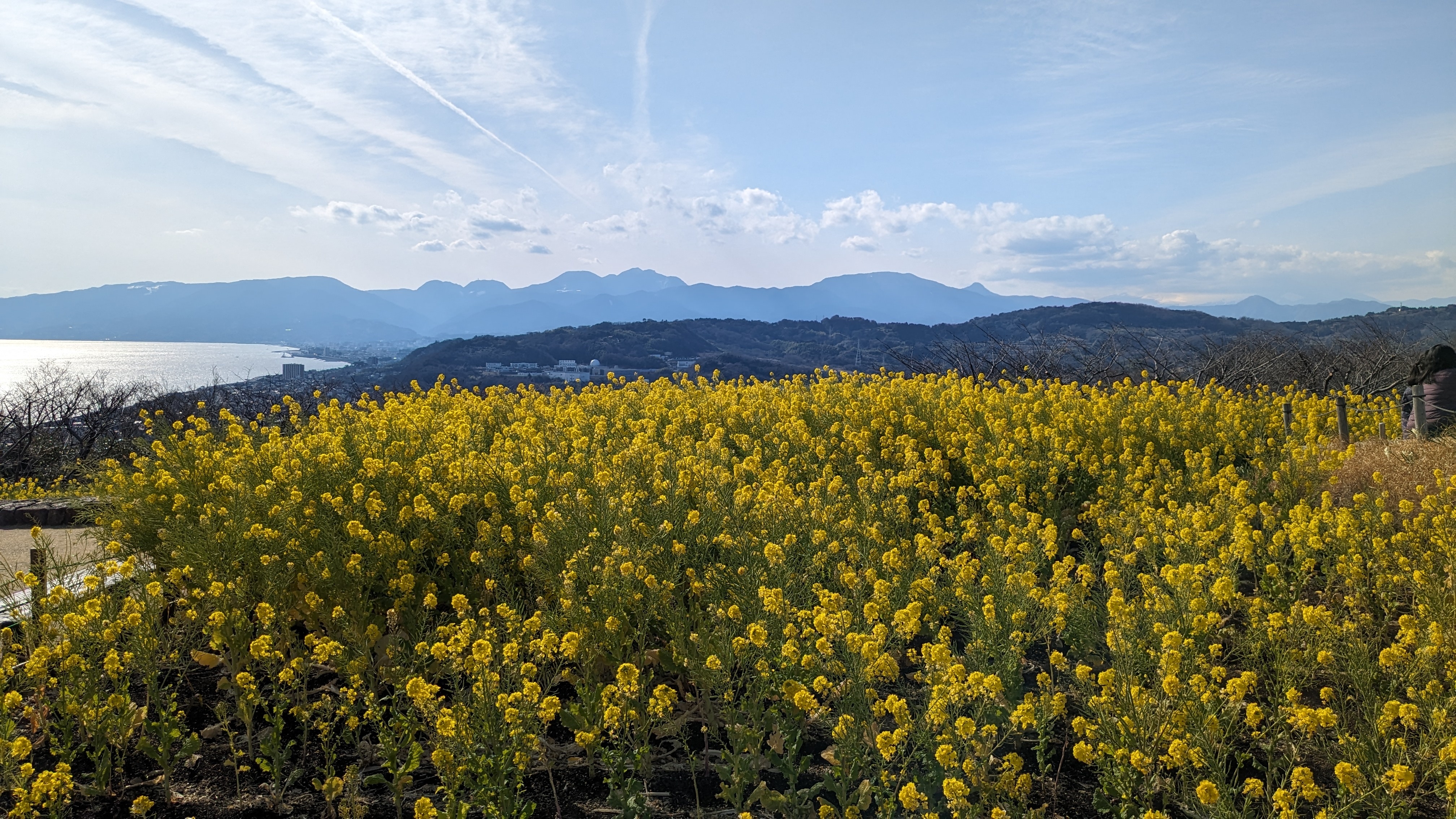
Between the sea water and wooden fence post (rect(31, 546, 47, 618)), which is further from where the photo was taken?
the sea water

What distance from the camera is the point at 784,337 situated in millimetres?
84125

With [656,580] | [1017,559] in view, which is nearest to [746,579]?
[656,580]

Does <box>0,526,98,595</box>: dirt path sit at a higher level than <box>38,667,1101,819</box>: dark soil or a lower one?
higher

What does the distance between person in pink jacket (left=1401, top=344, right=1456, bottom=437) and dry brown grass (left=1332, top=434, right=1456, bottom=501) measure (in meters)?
3.02

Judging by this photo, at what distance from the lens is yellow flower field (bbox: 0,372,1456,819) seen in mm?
3240

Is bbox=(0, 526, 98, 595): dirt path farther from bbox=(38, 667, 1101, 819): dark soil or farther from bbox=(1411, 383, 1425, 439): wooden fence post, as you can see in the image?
bbox=(1411, 383, 1425, 439): wooden fence post

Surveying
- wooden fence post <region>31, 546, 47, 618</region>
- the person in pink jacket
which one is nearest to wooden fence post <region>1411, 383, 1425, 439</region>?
the person in pink jacket

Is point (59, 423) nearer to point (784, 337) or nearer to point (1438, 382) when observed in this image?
point (1438, 382)

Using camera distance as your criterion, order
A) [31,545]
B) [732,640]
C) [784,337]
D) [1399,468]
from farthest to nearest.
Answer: [784,337]
[31,545]
[1399,468]
[732,640]

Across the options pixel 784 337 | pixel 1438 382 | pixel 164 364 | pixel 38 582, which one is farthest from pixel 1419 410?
pixel 164 364

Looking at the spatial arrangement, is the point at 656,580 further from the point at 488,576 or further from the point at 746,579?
the point at 488,576

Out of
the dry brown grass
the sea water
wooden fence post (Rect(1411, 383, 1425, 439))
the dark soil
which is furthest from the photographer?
the sea water

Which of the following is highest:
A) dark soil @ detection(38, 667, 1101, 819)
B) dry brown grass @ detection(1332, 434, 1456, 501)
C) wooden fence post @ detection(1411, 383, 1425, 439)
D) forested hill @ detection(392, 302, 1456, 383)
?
forested hill @ detection(392, 302, 1456, 383)

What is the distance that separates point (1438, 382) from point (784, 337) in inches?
2901
